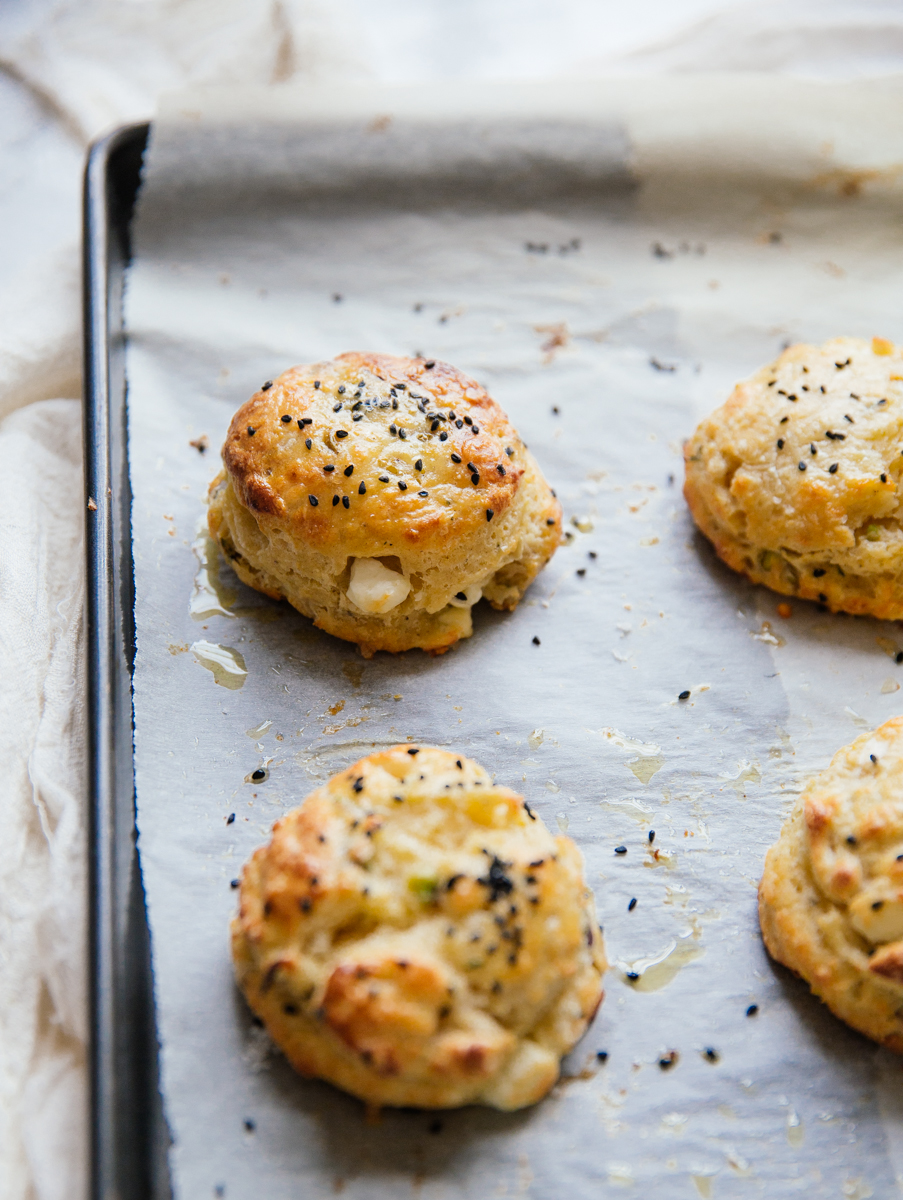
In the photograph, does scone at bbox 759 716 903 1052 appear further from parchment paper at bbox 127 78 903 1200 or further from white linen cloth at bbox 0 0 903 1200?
white linen cloth at bbox 0 0 903 1200

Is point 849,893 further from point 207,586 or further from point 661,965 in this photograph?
point 207,586

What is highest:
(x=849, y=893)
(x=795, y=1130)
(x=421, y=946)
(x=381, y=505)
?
(x=381, y=505)

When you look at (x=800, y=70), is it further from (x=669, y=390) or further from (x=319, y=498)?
(x=319, y=498)

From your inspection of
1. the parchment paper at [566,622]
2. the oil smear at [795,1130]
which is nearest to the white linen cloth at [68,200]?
the parchment paper at [566,622]

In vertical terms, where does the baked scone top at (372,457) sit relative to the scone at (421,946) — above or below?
above

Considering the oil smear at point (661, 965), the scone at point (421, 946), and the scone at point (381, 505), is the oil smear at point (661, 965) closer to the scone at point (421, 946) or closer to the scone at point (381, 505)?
the scone at point (421, 946)

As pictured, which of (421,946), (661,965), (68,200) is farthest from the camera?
(68,200)

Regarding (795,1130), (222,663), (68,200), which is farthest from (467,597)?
(68,200)

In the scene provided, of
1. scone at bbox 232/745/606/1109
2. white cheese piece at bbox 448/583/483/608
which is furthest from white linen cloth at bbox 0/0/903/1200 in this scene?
white cheese piece at bbox 448/583/483/608
